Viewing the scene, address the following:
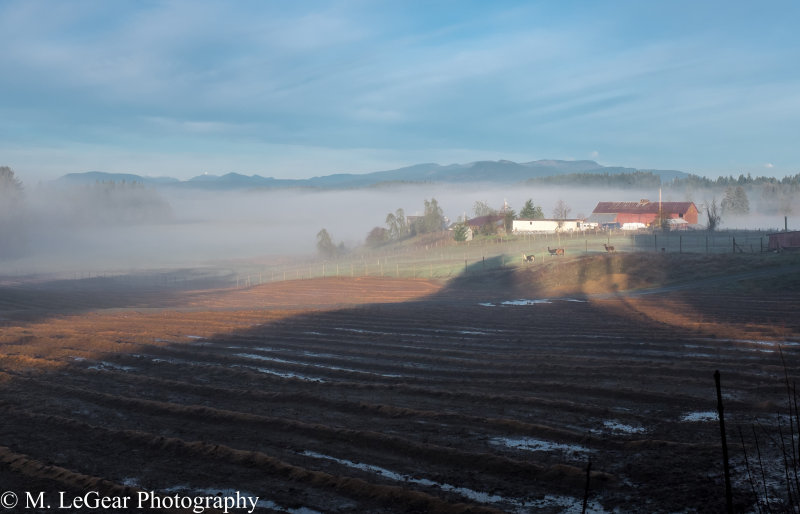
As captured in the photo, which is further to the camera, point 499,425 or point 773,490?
point 499,425

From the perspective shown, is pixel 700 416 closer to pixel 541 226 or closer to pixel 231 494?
pixel 231 494

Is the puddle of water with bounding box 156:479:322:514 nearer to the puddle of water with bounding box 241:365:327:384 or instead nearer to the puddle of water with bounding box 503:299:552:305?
the puddle of water with bounding box 241:365:327:384

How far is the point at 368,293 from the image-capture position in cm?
4881

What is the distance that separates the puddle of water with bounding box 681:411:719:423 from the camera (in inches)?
468

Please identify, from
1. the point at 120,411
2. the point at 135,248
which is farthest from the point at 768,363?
the point at 135,248

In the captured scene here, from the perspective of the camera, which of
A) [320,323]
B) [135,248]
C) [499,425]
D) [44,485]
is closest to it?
[44,485]

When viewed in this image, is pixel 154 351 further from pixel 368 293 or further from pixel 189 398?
pixel 368 293

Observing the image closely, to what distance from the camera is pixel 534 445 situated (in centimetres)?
1068

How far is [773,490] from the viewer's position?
845 centimetres

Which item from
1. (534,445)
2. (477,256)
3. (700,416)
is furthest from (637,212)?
(534,445)

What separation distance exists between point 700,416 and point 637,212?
348 feet

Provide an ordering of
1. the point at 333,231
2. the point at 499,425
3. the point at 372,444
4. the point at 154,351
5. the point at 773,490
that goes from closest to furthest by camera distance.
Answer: the point at 773,490, the point at 372,444, the point at 499,425, the point at 154,351, the point at 333,231

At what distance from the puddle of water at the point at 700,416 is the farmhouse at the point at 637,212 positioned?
97.7 m

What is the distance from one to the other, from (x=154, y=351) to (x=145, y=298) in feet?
113
